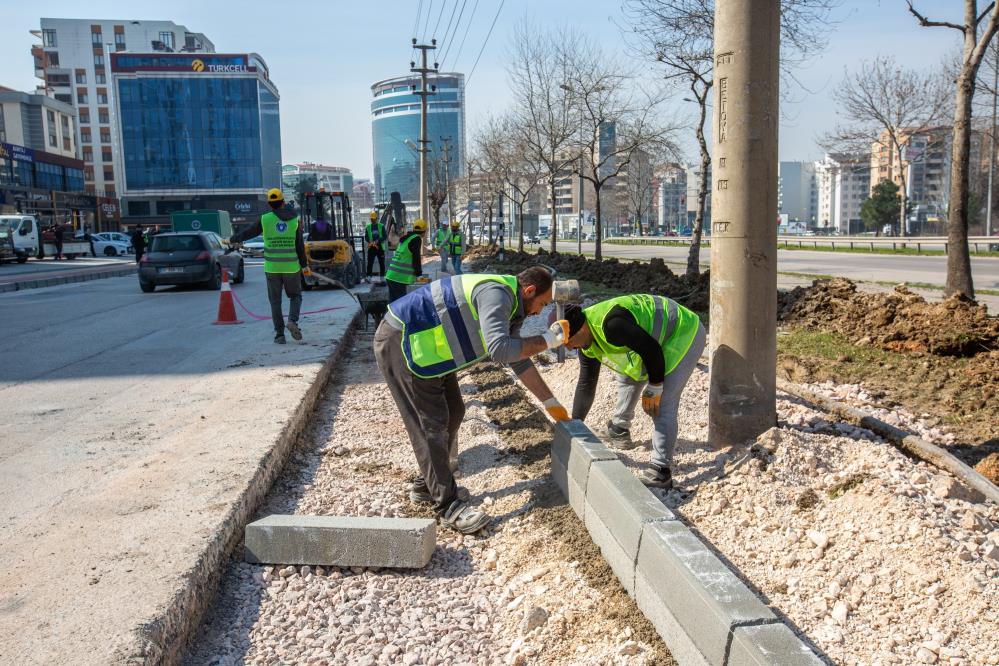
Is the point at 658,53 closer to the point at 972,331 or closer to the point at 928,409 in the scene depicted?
the point at 972,331

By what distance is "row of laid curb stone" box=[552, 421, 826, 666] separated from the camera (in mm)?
2496

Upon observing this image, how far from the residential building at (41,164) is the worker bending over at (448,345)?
182ft

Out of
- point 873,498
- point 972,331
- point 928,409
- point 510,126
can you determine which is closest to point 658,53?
point 972,331

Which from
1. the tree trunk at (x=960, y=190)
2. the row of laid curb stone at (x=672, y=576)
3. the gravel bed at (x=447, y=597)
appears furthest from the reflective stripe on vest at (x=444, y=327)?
the tree trunk at (x=960, y=190)

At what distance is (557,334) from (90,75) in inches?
4553

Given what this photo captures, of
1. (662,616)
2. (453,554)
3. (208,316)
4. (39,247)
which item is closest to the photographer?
(662,616)

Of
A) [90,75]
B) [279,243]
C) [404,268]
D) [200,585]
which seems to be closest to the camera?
[200,585]

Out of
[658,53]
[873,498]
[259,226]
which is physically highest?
[658,53]

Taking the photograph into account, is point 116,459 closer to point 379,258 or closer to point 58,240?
point 379,258

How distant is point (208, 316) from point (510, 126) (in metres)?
20.4

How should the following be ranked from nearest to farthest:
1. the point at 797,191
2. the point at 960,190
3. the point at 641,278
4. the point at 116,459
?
1. the point at 116,459
2. the point at 960,190
3. the point at 641,278
4. the point at 797,191

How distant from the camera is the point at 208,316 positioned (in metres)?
13.3

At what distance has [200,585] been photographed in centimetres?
332

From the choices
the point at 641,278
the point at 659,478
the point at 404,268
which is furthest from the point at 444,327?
the point at 641,278
